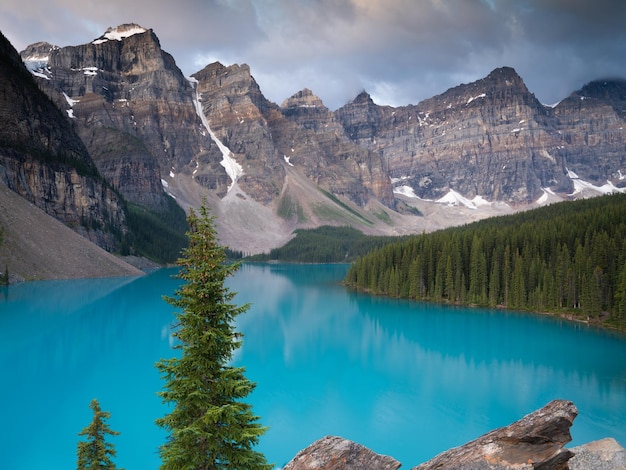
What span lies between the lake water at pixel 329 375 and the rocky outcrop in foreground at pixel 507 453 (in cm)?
1449

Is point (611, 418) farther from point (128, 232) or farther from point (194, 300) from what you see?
point (128, 232)

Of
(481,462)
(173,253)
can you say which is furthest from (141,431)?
(173,253)

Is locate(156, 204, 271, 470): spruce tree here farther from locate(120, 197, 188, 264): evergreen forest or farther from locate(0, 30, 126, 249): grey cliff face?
locate(120, 197, 188, 264): evergreen forest

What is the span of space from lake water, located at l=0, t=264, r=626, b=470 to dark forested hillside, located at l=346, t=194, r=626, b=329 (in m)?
5.47

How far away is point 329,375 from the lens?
3497cm

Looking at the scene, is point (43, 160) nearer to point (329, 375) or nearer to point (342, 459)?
point (329, 375)

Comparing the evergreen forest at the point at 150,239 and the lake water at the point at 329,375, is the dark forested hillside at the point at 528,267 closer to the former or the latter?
the lake water at the point at 329,375

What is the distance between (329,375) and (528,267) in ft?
143

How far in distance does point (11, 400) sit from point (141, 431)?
Answer: 9.50 meters

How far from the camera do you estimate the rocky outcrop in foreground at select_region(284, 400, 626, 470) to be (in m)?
6.93

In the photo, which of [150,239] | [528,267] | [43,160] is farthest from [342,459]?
[150,239]

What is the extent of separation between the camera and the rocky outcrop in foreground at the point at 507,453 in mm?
6930

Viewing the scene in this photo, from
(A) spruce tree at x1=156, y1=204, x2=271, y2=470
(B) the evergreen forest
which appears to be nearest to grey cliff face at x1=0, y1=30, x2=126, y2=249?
(B) the evergreen forest

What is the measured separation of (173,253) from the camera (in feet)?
518
